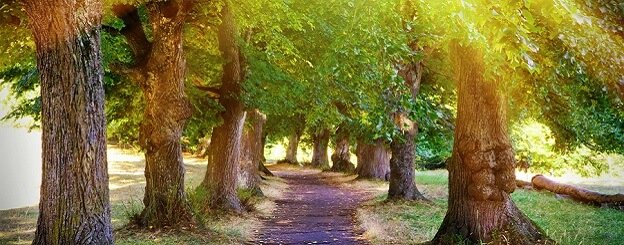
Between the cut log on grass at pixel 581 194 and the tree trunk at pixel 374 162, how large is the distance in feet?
25.1

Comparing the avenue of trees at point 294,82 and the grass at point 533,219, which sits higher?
the avenue of trees at point 294,82

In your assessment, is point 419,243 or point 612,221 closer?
point 419,243

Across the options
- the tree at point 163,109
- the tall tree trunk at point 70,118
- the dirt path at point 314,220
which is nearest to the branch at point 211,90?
the tree at point 163,109

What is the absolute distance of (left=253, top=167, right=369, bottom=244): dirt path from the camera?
439 inches

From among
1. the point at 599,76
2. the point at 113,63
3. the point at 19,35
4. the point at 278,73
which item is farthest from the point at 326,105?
the point at 599,76

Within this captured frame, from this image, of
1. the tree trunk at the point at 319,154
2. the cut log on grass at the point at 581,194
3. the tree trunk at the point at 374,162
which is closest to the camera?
→ the cut log on grass at the point at 581,194

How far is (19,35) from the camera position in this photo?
10773mm

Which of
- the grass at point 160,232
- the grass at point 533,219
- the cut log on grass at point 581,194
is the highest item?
the cut log on grass at point 581,194

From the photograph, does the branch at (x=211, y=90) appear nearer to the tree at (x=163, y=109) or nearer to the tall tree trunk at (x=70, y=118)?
the tree at (x=163, y=109)

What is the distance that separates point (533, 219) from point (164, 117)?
29.3ft

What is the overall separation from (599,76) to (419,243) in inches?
218

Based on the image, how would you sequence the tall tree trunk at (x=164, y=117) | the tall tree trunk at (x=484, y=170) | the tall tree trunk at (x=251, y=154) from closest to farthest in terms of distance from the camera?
the tall tree trunk at (x=484, y=170) → the tall tree trunk at (x=164, y=117) → the tall tree trunk at (x=251, y=154)

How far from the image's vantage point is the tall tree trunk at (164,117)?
409 inches

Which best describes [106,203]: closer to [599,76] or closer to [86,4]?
[86,4]
